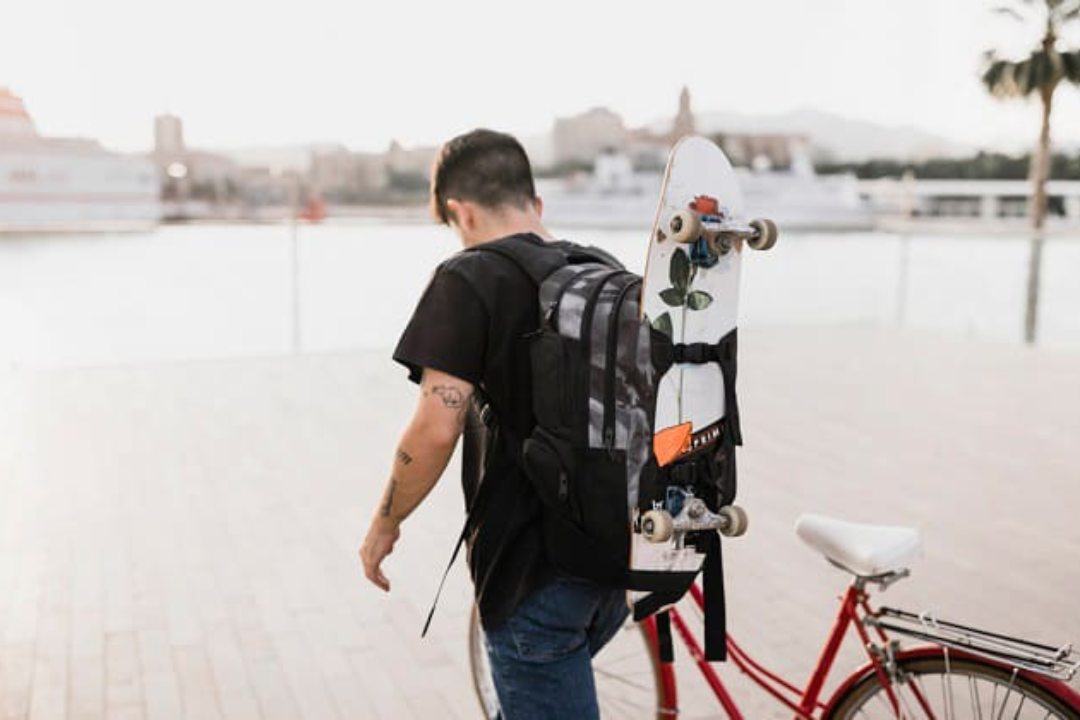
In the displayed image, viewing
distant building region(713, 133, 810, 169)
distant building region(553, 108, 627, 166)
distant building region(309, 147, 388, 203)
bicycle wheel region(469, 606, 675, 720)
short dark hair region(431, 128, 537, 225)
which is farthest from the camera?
distant building region(713, 133, 810, 169)

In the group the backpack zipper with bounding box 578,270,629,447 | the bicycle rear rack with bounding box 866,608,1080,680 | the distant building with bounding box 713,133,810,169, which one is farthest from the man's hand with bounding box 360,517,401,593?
the distant building with bounding box 713,133,810,169

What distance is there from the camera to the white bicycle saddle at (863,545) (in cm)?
170

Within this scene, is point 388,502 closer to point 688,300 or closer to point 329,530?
point 688,300

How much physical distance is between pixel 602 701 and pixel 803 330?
7.19 m

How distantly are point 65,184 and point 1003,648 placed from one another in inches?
309

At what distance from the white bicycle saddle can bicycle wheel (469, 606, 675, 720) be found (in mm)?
491

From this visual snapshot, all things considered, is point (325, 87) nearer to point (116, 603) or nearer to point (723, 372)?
point (116, 603)

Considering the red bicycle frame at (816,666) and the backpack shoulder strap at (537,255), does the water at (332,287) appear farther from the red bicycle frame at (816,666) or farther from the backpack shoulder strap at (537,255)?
the backpack shoulder strap at (537,255)

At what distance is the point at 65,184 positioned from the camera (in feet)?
26.2

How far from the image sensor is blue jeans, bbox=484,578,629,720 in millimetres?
1510

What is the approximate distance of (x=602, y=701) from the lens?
2.46 m

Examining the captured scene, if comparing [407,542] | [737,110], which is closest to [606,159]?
[737,110]

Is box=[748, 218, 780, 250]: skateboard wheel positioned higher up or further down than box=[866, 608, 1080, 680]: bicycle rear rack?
higher up

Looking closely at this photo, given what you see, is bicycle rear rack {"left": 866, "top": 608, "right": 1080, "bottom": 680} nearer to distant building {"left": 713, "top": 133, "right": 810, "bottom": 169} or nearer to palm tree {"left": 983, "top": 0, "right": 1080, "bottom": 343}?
distant building {"left": 713, "top": 133, "right": 810, "bottom": 169}
